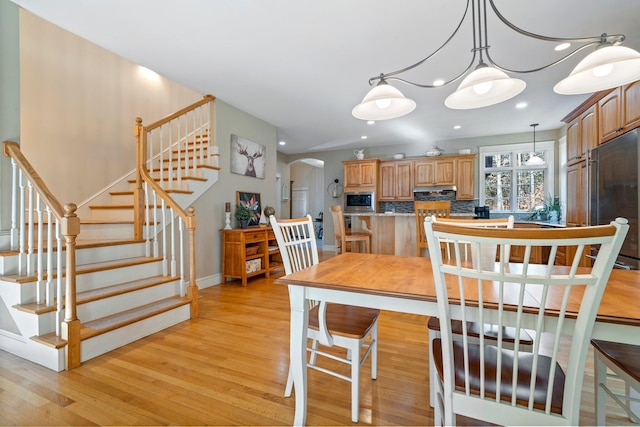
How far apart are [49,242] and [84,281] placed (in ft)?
1.72

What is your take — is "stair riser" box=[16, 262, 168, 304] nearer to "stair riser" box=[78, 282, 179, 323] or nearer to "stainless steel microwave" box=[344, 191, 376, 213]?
"stair riser" box=[78, 282, 179, 323]

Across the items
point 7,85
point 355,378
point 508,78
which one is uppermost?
point 7,85

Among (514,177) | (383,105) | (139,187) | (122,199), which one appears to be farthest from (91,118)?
(514,177)

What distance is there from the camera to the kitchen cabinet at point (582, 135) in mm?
3336

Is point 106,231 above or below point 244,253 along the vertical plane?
above

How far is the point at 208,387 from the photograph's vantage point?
67.4 inches

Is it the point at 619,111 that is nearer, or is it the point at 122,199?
the point at 619,111

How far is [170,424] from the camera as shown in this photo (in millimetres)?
1413

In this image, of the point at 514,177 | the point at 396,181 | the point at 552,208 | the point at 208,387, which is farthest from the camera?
the point at 396,181

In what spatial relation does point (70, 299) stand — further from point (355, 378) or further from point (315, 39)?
point (315, 39)

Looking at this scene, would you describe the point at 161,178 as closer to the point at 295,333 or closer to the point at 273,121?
the point at 273,121

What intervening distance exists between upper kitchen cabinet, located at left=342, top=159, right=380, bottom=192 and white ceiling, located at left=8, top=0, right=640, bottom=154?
100 inches

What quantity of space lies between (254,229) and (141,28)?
257cm

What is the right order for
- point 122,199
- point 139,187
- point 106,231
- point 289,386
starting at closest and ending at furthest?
point 289,386, point 139,187, point 106,231, point 122,199
